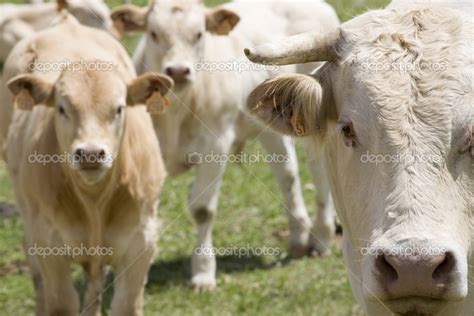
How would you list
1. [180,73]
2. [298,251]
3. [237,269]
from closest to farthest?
[180,73]
[237,269]
[298,251]

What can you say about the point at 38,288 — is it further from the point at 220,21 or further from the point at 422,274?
the point at 422,274

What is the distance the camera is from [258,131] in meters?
10.7

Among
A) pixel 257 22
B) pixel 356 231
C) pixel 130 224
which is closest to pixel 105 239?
pixel 130 224

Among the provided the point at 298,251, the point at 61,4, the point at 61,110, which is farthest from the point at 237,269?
the point at 61,4

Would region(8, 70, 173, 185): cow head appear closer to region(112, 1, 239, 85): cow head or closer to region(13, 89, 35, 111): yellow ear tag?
region(13, 89, 35, 111): yellow ear tag

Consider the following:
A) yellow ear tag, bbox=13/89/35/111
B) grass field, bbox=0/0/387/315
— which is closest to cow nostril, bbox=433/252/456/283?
grass field, bbox=0/0/387/315

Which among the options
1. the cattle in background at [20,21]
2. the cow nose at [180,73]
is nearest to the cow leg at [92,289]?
the cow nose at [180,73]

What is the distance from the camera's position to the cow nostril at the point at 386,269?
180 inches

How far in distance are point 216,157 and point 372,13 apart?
15.4 feet

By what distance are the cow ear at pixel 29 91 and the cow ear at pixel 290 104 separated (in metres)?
2.43

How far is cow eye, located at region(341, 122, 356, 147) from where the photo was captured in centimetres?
519

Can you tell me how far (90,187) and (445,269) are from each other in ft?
11.8

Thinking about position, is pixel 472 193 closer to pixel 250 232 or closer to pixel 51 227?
pixel 51 227

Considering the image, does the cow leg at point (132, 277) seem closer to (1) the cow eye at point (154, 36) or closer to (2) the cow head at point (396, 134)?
(2) the cow head at point (396, 134)
